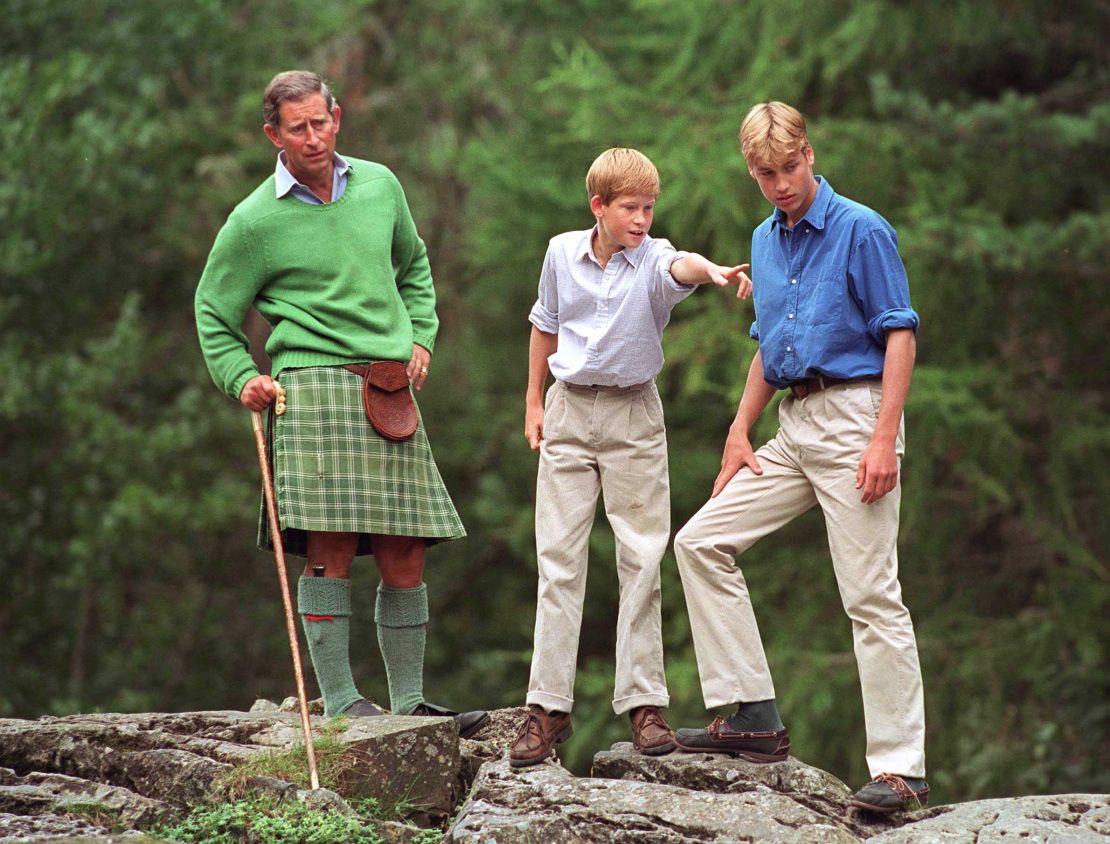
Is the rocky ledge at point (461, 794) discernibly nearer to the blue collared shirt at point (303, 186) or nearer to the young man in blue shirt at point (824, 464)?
the young man in blue shirt at point (824, 464)

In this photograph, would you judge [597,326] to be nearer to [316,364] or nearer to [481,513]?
[316,364]

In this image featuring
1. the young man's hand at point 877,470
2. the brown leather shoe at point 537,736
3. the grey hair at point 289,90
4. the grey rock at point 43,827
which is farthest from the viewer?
the grey hair at point 289,90

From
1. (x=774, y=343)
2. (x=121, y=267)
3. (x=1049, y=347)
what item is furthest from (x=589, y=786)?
(x=121, y=267)

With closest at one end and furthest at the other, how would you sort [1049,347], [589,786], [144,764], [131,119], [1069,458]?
[589,786]
[144,764]
[1069,458]
[1049,347]
[131,119]

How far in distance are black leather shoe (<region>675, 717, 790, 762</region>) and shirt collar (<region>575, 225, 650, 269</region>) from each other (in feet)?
4.33

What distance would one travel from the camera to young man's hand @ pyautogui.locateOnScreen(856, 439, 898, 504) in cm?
418

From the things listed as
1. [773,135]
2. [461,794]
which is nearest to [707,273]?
[773,135]

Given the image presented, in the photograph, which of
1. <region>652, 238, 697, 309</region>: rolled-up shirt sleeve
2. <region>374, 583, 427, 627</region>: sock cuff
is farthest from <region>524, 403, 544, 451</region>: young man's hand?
<region>374, 583, 427, 627</region>: sock cuff

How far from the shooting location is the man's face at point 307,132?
15.2 feet

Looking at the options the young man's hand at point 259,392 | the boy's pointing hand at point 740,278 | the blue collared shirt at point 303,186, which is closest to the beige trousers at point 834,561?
the boy's pointing hand at point 740,278

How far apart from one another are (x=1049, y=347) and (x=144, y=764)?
7.89 metres

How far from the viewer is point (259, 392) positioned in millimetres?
4691

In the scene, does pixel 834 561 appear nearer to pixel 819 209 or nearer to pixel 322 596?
pixel 819 209

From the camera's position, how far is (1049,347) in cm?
1083
